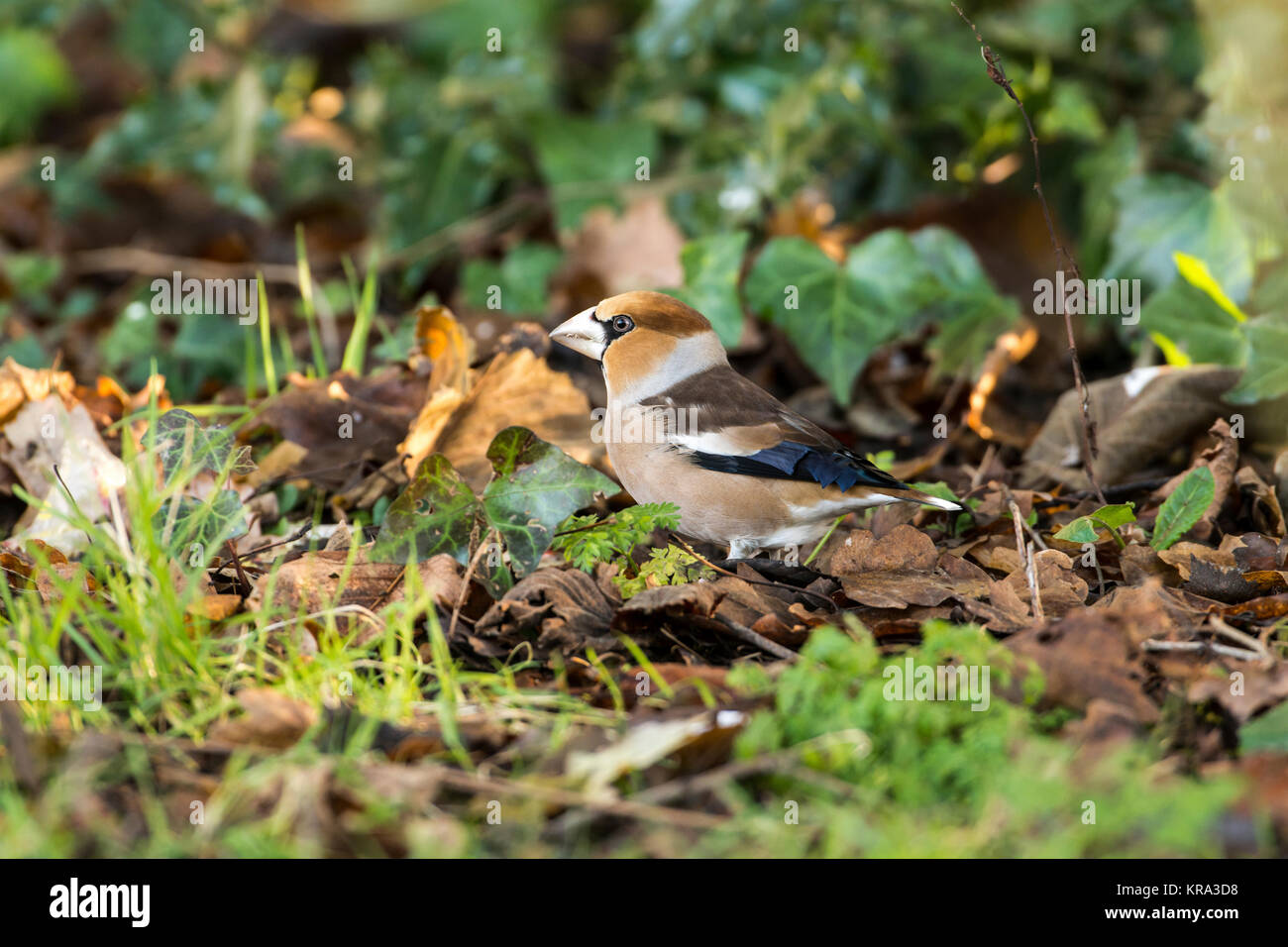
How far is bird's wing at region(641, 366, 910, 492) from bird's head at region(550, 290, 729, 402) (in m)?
0.08

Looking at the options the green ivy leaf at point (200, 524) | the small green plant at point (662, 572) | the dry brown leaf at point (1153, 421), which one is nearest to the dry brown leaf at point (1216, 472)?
the dry brown leaf at point (1153, 421)

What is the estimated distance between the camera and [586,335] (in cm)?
415

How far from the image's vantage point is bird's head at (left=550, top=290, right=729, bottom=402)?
406cm

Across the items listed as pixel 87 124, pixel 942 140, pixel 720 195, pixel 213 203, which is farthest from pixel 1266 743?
pixel 87 124

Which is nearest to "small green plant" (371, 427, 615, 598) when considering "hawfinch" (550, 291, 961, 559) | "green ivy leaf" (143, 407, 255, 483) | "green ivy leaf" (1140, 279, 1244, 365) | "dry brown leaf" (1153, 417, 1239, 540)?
"hawfinch" (550, 291, 961, 559)

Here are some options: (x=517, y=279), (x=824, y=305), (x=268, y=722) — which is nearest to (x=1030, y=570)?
(x=268, y=722)

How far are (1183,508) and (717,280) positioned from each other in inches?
81.3

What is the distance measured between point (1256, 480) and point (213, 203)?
6292 mm

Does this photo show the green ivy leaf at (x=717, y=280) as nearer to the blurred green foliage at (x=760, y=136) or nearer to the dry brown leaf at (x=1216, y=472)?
the blurred green foliage at (x=760, y=136)

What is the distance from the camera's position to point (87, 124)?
9438 mm

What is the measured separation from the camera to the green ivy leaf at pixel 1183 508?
3.67m

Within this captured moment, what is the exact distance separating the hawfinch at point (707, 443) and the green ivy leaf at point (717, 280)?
0.81 m

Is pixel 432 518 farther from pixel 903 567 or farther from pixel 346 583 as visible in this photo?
pixel 903 567

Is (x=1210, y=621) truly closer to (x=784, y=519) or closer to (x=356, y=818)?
(x=784, y=519)
